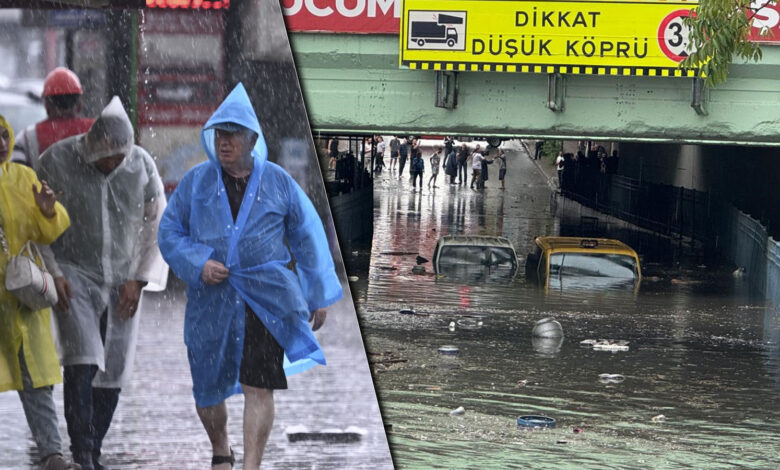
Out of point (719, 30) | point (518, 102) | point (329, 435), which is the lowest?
point (329, 435)

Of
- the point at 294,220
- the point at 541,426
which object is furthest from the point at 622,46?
the point at 294,220

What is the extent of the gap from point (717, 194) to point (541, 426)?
22.8 meters

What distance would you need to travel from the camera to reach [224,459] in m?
3.96

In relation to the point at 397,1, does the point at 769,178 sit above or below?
below

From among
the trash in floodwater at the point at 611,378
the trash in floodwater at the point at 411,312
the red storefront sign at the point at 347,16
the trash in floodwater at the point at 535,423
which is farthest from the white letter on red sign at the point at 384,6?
the trash in floodwater at the point at 535,423

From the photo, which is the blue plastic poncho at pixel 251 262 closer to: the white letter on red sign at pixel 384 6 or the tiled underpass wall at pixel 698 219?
the white letter on red sign at pixel 384 6

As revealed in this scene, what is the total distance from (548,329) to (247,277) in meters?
15.5

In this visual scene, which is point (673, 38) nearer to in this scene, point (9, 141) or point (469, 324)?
point (469, 324)

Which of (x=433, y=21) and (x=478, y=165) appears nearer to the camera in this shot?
(x=433, y=21)

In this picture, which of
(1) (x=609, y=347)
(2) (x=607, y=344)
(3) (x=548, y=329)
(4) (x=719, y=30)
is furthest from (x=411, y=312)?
(4) (x=719, y=30)

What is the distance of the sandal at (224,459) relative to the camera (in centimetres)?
395

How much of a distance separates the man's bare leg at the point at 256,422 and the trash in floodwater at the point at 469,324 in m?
15.9

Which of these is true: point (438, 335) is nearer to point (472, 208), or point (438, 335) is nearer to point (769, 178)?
point (769, 178)

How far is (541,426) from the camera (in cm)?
1312
